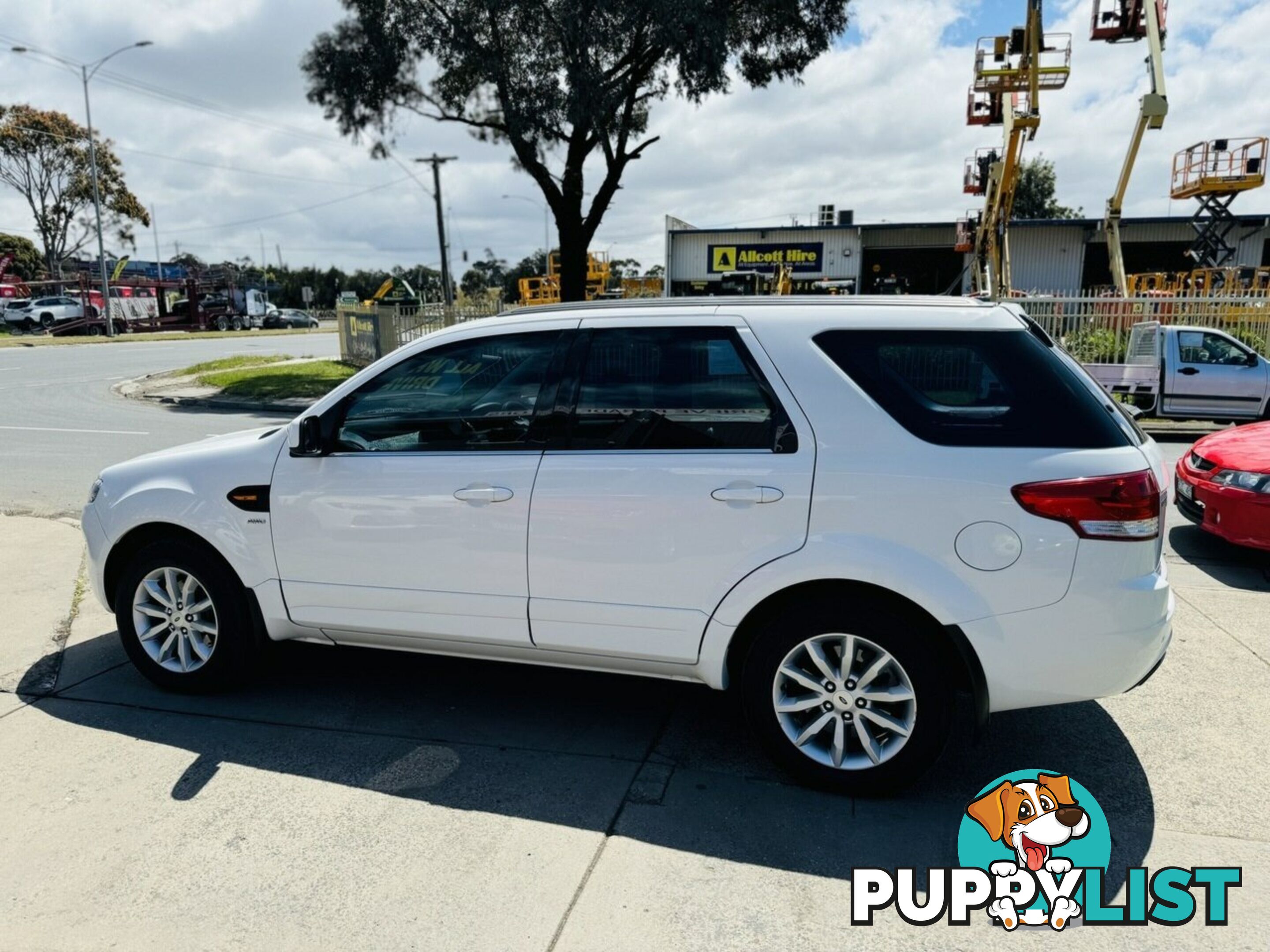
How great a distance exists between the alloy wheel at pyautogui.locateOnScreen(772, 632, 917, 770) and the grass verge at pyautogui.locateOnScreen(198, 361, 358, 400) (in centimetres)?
1613

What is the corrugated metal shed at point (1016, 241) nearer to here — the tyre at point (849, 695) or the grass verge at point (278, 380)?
the grass verge at point (278, 380)

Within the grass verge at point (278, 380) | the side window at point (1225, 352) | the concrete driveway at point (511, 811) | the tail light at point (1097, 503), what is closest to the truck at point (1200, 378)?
the side window at point (1225, 352)

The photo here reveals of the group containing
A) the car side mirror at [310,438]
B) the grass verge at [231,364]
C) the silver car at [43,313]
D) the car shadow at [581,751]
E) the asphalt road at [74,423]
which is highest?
the silver car at [43,313]

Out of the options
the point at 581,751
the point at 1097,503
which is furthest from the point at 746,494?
the point at 581,751

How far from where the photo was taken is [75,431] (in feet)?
43.4

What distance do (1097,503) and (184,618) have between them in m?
3.77

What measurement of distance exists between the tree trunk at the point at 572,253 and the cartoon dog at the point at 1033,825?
57.9 feet

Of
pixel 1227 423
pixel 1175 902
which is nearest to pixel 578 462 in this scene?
pixel 1175 902

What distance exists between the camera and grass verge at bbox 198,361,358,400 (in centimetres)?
1853

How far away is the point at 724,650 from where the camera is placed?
3314 mm

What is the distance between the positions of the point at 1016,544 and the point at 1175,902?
3.73 feet

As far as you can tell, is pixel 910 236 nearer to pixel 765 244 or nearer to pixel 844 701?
pixel 765 244

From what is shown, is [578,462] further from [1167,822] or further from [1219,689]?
[1219,689]

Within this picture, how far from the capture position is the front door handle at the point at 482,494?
3.49 m
